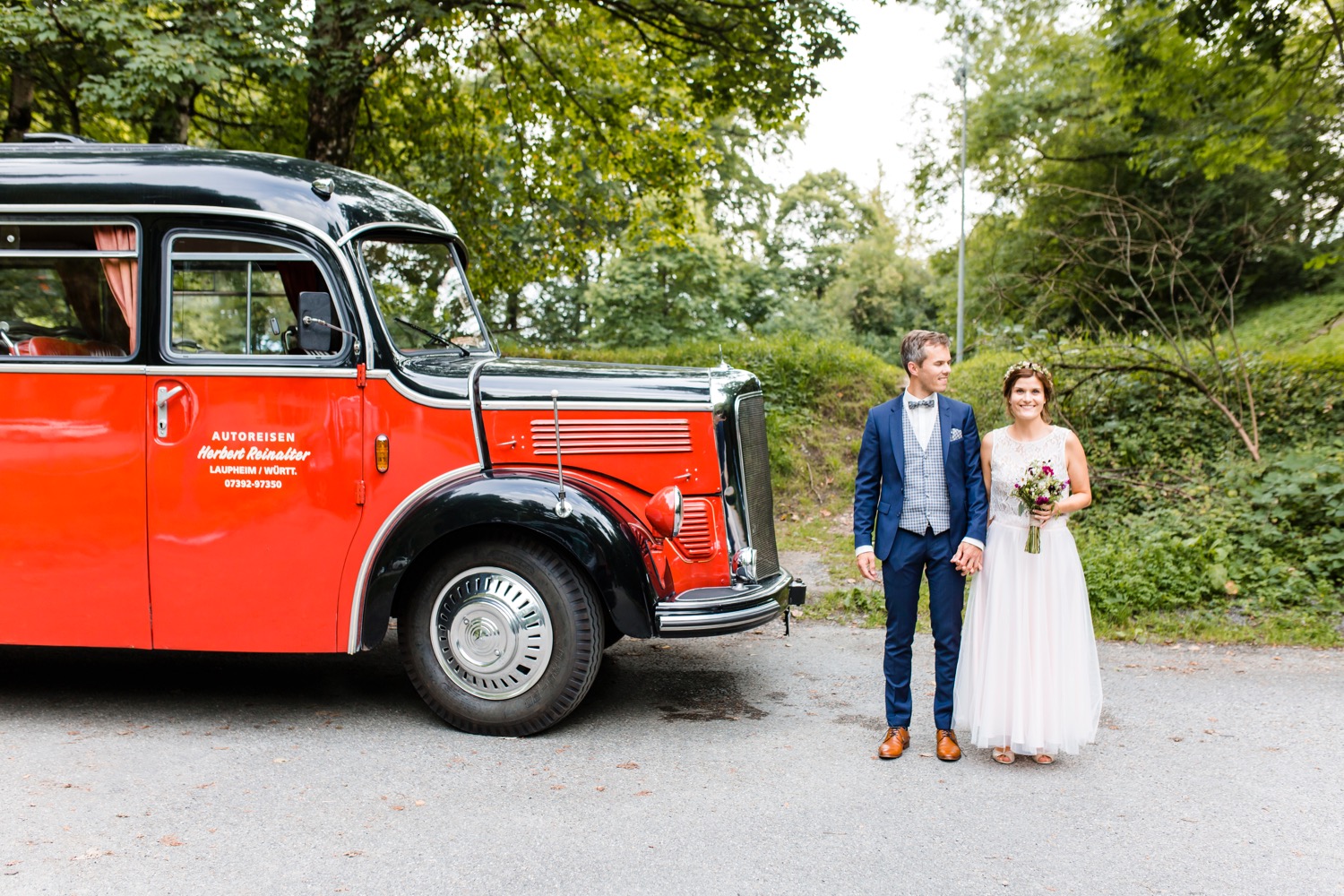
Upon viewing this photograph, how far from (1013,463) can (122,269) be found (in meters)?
4.37

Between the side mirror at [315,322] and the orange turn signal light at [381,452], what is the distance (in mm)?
501

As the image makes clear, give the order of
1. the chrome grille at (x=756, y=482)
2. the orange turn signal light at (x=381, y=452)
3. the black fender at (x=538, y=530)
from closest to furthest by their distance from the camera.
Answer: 1. the black fender at (x=538, y=530)
2. the orange turn signal light at (x=381, y=452)
3. the chrome grille at (x=756, y=482)

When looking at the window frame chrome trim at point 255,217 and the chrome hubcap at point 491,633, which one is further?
the window frame chrome trim at point 255,217

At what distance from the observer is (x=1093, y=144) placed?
63.7ft

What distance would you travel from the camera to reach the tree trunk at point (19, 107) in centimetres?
1068

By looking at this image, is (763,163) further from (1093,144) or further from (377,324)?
(377,324)

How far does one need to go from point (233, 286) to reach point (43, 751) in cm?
231

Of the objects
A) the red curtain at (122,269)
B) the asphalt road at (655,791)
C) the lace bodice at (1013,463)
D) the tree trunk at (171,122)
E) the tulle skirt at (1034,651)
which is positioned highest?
the tree trunk at (171,122)

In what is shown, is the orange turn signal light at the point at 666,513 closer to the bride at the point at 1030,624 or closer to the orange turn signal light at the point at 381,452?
the orange turn signal light at the point at 381,452

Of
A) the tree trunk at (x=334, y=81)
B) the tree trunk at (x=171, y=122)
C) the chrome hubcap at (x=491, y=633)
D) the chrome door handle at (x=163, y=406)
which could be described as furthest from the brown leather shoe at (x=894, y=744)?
the tree trunk at (x=171, y=122)

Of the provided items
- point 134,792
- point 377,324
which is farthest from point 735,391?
point 134,792

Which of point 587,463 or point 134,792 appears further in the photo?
point 587,463

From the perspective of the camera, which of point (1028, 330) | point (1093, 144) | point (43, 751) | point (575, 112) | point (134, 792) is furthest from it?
point (1093, 144)

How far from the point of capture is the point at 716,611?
500 centimetres
